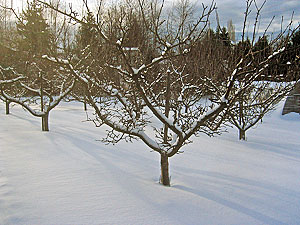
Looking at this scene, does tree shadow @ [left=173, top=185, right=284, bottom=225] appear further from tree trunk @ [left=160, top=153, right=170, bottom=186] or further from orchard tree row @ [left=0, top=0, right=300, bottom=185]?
orchard tree row @ [left=0, top=0, right=300, bottom=185]

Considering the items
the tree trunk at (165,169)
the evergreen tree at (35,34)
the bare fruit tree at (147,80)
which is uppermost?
the evergreen tree at (35,34)

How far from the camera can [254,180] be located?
4707mm

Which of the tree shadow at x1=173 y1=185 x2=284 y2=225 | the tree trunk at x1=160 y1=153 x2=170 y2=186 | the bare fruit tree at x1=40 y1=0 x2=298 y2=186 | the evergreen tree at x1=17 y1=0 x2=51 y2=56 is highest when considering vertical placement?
the evergreen tree at x1=17 y1=0 x2=51 y2=56

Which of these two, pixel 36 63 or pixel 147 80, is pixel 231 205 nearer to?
pixel 147 80

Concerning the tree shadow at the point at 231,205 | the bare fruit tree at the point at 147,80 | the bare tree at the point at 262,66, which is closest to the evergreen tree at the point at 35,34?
the bare fruit tree at the point at 147,80

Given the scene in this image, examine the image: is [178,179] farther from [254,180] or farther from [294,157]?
[294,157]

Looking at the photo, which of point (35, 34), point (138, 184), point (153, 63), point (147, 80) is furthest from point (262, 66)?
point (35, 34)

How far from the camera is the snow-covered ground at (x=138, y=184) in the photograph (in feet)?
10.1

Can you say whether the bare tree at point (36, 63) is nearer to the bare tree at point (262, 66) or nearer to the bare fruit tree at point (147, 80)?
the bare fruit tree at point (147, 80)

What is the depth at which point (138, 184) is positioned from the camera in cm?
407

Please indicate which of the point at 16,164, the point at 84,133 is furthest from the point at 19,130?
the point at 16,164

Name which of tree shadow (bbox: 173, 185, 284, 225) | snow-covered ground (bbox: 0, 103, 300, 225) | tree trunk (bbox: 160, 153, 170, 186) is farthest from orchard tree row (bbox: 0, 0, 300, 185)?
snow-covered ground (bbox: 0, 103, 300, 225)

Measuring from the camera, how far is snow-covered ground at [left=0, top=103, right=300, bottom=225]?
10.1ft

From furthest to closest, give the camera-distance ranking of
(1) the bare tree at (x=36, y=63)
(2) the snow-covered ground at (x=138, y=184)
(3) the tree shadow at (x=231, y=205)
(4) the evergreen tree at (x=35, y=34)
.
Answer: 1. (1) the bare tree at (x=36, y=63)
2. (4) the evergreen tree at (x=35, y=34)
3. (3) the tree shadow at (x=231, y=205)
4. (2) the snow-covered ground at (x=138, y=184)
